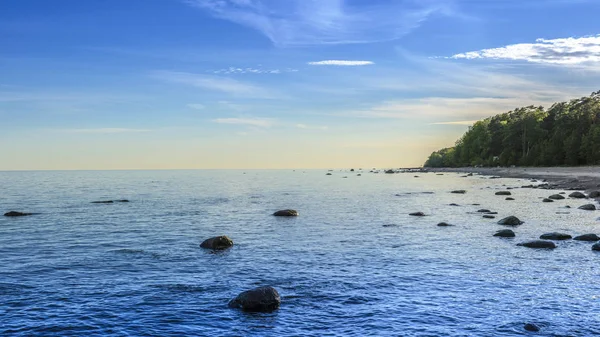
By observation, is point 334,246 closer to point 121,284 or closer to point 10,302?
→ point 121,284

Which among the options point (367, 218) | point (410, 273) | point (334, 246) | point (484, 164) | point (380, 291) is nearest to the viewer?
point (380, 291)

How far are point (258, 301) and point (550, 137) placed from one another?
160808 mm

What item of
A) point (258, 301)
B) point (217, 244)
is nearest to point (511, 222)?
point (217, 244)

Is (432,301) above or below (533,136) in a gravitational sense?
below

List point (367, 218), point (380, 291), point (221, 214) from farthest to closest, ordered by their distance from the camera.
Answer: point (221, 214)
point (367, 218)
point (380, 291)

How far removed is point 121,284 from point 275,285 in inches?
252

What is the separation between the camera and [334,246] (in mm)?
29688

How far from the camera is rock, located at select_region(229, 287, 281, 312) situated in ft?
55.0

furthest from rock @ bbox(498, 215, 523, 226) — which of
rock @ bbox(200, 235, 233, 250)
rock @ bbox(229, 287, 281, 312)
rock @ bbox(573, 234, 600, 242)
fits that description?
rock @ bbox(229, 287, 281, 312)

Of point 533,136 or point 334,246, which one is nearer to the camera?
point 334,246

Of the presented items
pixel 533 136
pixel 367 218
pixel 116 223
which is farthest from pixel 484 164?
pixel 116 223

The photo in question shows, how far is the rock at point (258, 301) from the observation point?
16.8 m

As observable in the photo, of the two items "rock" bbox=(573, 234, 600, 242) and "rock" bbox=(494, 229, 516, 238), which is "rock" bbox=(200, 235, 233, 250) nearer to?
"rock" bbox=(494, 229, 516, 238)

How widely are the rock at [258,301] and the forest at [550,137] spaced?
133822mm
